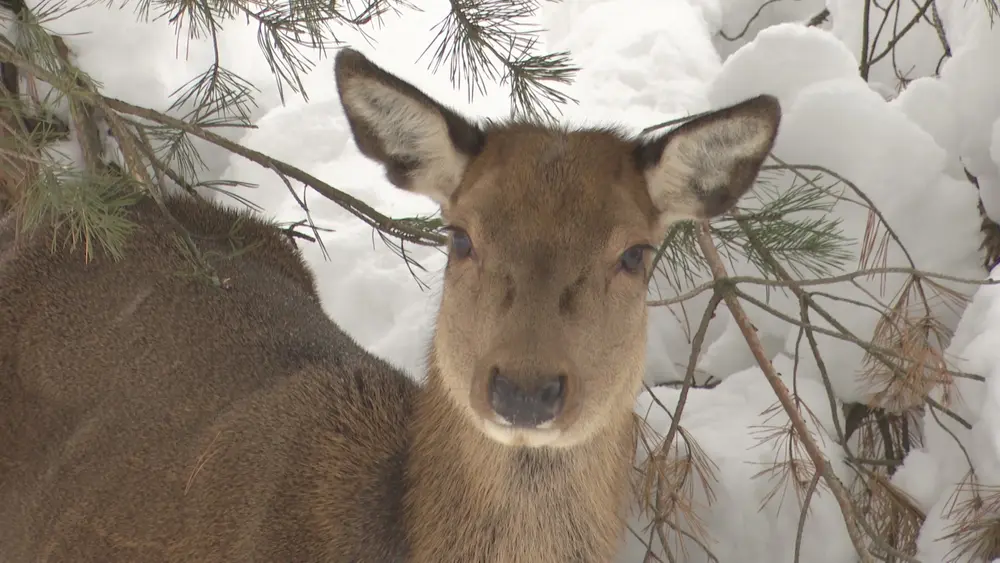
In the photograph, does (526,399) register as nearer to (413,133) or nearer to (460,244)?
(460,244)

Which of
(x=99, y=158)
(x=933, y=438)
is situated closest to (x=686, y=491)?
(x=933, y=438)

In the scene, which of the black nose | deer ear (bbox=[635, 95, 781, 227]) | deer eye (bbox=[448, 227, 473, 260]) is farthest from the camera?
deer eye (bbox=[448, 227, 473, 260])

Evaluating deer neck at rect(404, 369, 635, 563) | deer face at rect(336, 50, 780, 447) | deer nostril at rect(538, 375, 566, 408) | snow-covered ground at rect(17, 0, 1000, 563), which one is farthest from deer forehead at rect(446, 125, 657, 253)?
snow-covered ground at rect(17, 0, 1000, 563)

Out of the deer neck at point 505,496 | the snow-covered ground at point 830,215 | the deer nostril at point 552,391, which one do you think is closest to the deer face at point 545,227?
the deer nostril at point 552,391

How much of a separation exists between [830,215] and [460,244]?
1.83m

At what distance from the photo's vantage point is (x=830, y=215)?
3303mm

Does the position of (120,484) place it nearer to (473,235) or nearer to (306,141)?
(473,235)

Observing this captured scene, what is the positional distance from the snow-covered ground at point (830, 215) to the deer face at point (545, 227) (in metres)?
1.00

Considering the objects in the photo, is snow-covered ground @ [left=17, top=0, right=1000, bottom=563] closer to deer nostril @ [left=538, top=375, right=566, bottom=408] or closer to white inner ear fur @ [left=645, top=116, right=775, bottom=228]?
white inner ear fur @ [left=645, top=116, right=775, bottom=228]

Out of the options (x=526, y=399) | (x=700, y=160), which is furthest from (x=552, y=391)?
(x=700, y=160)

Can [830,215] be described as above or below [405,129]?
above

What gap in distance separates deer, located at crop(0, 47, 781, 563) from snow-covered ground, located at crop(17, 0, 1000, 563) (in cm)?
62

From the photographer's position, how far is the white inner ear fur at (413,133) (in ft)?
6.74

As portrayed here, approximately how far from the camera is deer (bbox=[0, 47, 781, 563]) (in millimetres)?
1920
